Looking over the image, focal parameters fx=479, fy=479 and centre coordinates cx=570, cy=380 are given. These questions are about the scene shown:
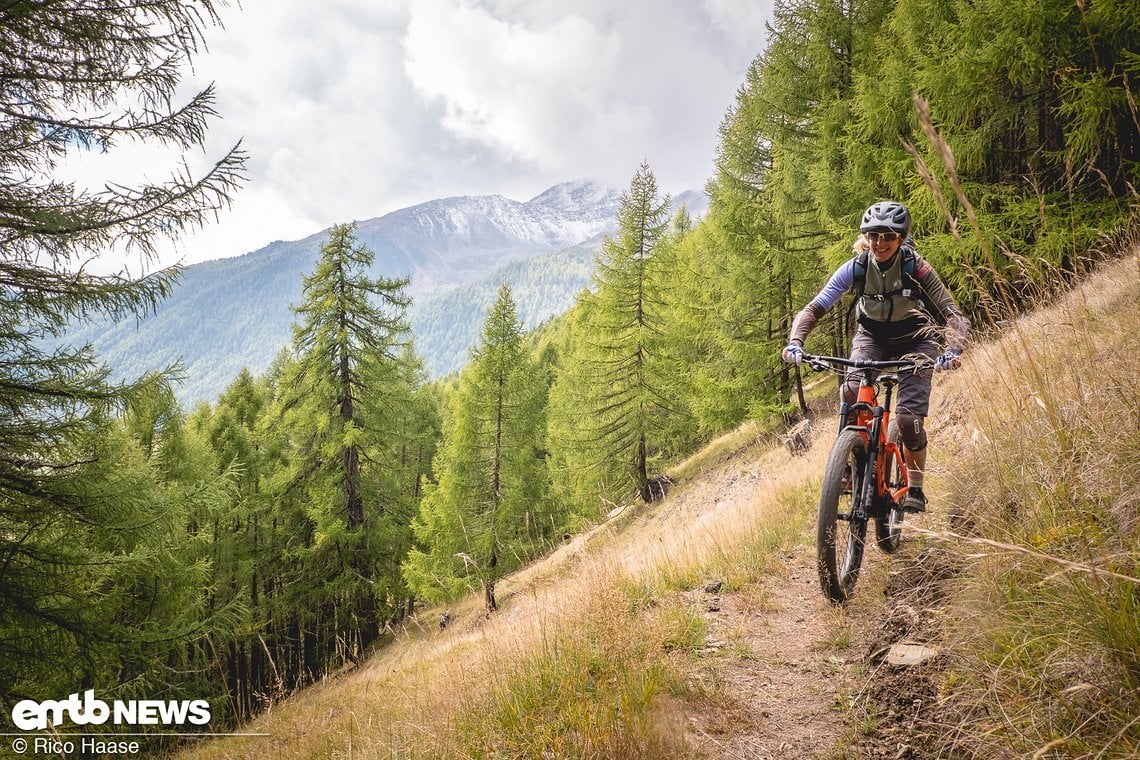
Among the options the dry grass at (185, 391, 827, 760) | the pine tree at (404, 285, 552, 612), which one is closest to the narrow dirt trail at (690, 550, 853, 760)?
the dry grass at (185, 391, 827, 760)

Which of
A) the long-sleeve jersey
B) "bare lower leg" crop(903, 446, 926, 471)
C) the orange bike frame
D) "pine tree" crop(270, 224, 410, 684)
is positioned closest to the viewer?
the long-sleeve jersey

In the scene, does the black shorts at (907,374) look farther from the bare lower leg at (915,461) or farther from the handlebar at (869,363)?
the bare lower leg at (915,461)

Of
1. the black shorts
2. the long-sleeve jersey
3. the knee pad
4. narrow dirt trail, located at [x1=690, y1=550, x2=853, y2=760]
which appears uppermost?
the long-sleeve jersey

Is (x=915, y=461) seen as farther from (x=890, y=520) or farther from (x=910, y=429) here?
(x=890, y=520)

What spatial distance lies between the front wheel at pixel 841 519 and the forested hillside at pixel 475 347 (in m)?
1.21

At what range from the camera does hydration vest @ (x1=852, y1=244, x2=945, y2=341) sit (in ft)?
12.7

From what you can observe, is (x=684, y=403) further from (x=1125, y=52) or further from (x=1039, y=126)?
(x=1125, y=52)

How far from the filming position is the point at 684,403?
2161 cm

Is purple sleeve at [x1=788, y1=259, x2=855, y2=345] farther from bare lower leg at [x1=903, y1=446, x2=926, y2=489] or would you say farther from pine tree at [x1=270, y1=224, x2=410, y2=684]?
pine tree at [x1=270, y1=224, x2=410, y2=684]

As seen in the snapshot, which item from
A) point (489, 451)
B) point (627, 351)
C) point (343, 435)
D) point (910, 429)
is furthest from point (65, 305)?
point (627, 351)

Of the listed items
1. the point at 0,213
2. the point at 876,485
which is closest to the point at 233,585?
the point at 0,213

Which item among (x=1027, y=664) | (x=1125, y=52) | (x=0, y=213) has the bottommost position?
(x=1027, y=664)

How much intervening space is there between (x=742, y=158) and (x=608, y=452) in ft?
41.3

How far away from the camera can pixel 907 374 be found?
12.9ft
